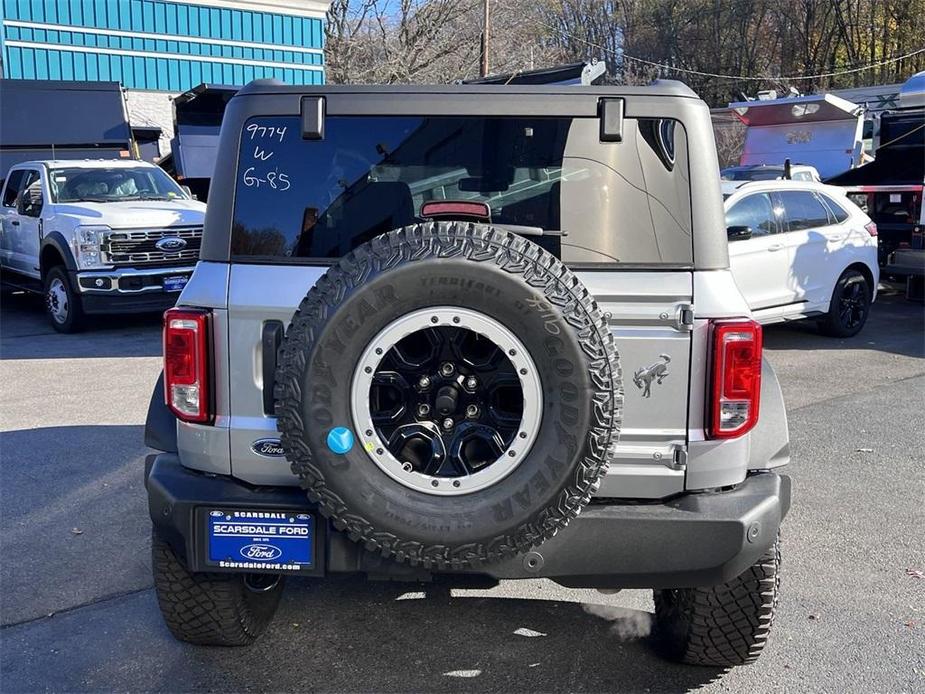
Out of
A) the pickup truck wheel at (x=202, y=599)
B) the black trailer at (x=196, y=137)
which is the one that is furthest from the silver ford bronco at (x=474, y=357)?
the black trailer at (x=196, y=137)

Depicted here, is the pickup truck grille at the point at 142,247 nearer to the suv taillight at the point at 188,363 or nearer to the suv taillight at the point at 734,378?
the suv taillight at the point at 188,363

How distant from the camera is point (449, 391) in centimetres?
293

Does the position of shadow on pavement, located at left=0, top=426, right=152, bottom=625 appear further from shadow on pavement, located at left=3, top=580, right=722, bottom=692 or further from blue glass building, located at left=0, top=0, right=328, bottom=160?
blue glass building, located at left=0, top=0, right=328, bottom=160

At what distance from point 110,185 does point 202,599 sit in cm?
1004

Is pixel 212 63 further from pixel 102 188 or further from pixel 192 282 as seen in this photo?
pixel 192 282

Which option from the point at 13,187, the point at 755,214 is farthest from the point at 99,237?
the point at 755,214

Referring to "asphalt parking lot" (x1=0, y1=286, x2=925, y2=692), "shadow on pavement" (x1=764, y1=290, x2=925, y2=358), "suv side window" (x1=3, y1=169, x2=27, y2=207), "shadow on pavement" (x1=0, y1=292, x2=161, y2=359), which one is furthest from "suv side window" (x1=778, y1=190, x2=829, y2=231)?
"suv side window" (x1=3, y1=169, x2=27, y2=207)

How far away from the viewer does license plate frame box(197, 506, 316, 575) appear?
309 cm

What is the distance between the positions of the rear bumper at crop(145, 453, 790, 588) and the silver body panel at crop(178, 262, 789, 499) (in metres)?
0.10

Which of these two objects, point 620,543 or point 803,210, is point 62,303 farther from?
point 620,543

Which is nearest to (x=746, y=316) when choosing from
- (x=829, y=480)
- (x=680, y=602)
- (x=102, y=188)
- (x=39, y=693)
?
(x=680, y=602)

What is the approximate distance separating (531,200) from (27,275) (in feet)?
36.2

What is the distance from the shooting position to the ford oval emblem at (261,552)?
Result: 310 cm

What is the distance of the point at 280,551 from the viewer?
→ 3.10 metres
